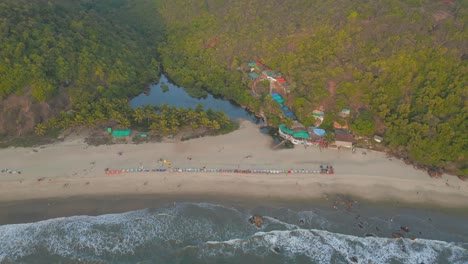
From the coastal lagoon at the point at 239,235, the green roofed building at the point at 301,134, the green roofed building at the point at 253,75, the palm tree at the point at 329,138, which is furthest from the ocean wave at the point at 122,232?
the green roofed building at the point at 253,75

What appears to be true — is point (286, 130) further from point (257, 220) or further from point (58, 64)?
Result: point (58, 64)

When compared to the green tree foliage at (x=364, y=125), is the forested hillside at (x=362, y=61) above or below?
above

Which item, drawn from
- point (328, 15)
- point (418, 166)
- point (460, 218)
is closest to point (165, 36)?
point (328, 15)

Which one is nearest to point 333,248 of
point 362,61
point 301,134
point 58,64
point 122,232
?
point 301,134

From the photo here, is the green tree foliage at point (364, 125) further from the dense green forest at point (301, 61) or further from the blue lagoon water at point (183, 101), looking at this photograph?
the blue lagoon water at point (183, 101)

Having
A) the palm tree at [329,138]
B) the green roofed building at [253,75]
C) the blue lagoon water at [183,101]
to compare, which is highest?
the green roofed building at [253,75]

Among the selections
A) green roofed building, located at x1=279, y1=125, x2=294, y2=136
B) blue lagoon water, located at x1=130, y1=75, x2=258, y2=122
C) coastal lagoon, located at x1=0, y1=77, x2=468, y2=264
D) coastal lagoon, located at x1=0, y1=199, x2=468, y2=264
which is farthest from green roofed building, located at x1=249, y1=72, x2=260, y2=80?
coastal lagoon, located at x1=0, y1=199, x2=468, y2=264

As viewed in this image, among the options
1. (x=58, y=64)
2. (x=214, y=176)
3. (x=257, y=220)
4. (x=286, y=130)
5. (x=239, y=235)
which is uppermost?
(x=58, y=64)
